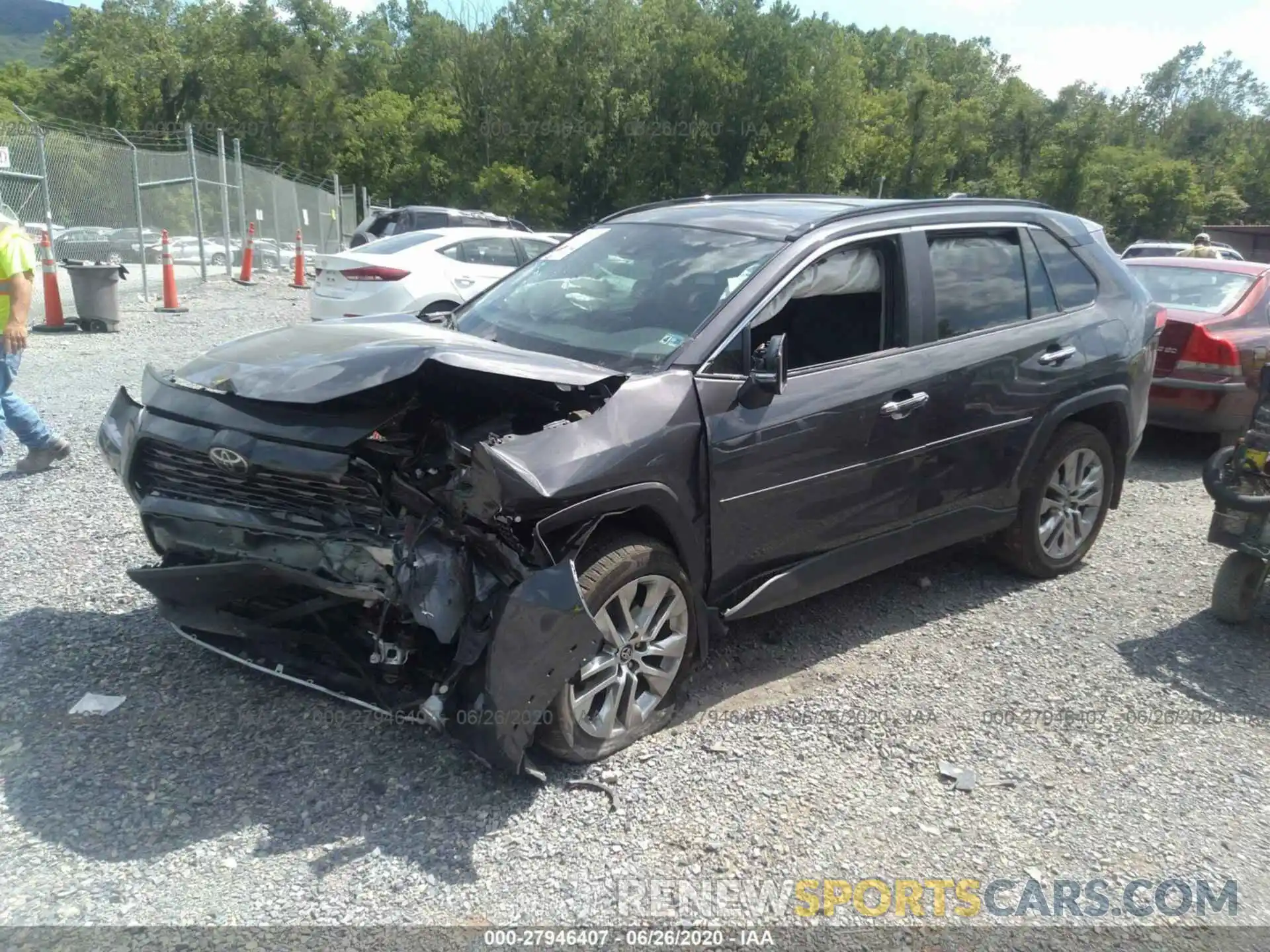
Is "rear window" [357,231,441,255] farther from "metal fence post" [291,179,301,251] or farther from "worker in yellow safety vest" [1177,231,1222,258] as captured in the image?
"metal fence post" [291,179,301,251]

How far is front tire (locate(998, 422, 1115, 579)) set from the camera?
514cm

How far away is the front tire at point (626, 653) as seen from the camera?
333 centimetres

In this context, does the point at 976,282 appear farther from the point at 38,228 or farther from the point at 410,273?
the point at 38,228

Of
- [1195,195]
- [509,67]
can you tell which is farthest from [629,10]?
[1195,195]

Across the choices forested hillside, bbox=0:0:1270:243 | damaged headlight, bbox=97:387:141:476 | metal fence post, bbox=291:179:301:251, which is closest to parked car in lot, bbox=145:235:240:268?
metal fence post, bbox=291:179:301:251

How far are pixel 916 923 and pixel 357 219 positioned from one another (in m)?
39.7

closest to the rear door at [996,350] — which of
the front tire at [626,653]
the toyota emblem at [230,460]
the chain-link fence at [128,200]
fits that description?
the front tire at [626,653]

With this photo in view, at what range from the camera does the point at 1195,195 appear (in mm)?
55406

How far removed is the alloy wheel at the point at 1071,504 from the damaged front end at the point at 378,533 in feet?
9.73

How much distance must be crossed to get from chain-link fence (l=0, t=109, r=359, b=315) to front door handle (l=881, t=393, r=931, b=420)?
12.9 metres

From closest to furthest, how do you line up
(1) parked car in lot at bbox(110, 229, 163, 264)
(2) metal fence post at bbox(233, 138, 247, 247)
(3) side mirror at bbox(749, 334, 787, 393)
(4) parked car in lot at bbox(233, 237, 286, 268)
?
(3) side mirror at bbox(749, 334, 787, 393) → (1) parked car in lot at bbox(110, 229, 163, 264) → (2) metal fence post at bbox(233, 138, 247, 247) → (4) parked car in lot at bbox(233, 237, 286, 268)

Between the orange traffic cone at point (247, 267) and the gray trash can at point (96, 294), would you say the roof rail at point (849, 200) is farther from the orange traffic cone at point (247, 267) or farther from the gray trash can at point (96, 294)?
the orange traffic cone at point (247, 267)

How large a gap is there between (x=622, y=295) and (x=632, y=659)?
1605 mm

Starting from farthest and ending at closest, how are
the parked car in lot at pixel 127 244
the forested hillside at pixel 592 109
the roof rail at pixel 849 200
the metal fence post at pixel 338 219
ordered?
the forested hillside at pixel 592 109 < the metal fence post at pixel 338 219 < the parked car in lot at pixel 127 244 < the roof rail at pixel 849 200
